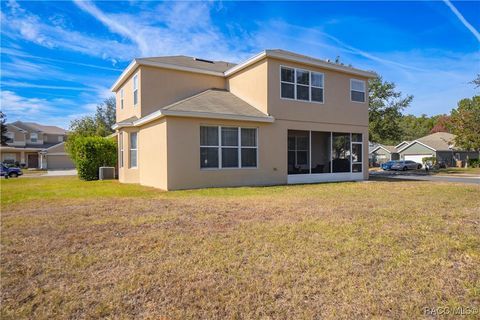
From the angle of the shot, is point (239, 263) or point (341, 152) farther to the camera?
point (341, 152)

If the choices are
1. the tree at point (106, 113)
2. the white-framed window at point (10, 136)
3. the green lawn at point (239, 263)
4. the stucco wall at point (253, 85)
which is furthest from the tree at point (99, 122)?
the green lawn at point (239, 263)

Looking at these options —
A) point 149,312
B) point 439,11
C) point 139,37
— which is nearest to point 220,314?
point 149,312

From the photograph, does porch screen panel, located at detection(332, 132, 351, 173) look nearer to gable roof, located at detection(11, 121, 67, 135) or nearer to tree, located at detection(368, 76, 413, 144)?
tree, located at detection(368, 76, 413, 144)

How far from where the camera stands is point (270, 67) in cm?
1459

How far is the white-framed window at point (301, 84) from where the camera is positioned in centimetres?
1523


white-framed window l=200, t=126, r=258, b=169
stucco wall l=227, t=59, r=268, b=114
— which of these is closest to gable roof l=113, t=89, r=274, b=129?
stucco wall l=227, t=59, r=268, b=114

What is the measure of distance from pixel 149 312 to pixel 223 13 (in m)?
12.6

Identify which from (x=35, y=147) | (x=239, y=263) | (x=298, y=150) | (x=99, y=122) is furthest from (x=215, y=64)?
(x=35, y=147)

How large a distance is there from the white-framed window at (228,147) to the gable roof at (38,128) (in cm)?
5065

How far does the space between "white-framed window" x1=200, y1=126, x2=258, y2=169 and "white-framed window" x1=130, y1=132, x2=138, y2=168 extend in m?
4.58

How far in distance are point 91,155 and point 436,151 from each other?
43.0 metres

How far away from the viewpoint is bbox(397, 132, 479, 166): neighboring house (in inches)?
1711

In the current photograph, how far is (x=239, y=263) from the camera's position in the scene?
425cm

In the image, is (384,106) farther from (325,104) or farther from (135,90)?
(135,90)
